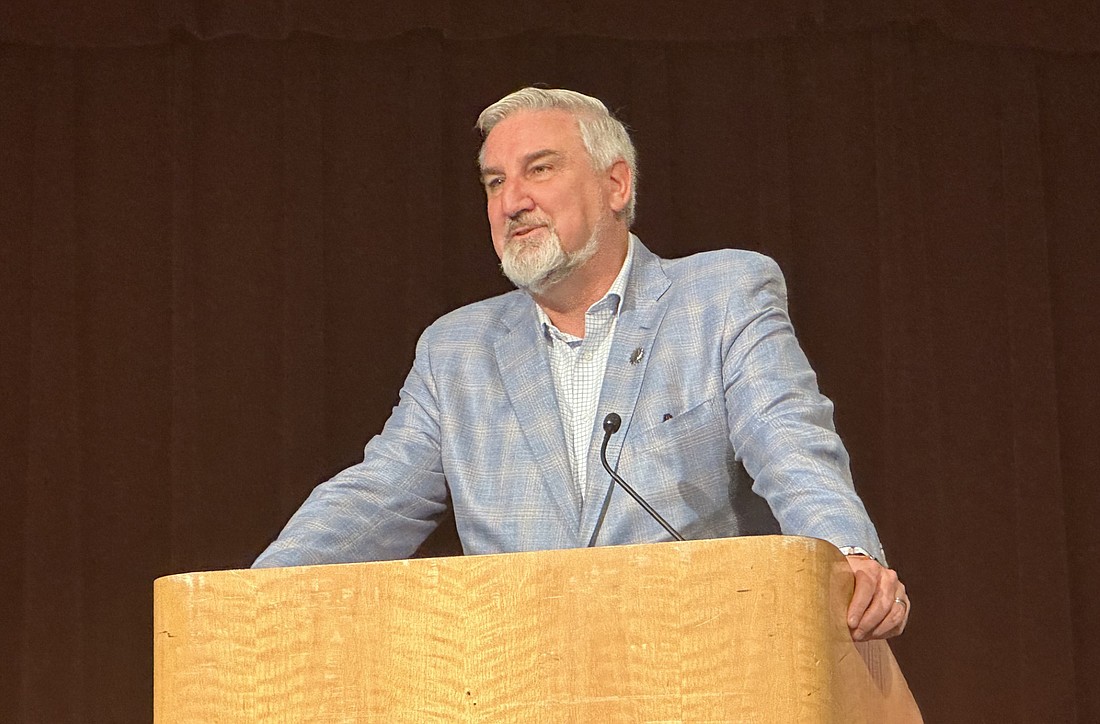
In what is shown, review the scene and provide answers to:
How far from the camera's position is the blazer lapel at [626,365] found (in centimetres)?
209

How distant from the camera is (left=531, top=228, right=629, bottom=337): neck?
A: 7.66ft

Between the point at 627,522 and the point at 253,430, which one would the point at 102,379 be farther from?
the point at 627,522

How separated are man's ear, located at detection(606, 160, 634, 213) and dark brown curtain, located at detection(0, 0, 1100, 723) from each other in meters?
1.28

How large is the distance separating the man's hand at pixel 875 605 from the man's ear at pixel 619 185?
1.11 m

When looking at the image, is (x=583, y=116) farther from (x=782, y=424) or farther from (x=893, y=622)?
(x=893, y=622)

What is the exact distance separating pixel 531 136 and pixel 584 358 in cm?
37

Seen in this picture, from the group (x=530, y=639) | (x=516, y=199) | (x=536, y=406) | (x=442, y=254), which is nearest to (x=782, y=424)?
(x=536, y=406)

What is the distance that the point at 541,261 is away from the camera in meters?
2.29

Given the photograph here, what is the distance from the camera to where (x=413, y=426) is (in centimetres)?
229

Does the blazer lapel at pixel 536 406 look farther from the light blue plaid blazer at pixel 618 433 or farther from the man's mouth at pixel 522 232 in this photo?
the man's mouth at pixel 522 232

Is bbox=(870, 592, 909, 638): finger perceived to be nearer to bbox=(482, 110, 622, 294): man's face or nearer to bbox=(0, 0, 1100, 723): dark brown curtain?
bbox=(482, 110, 622, 294): man's face

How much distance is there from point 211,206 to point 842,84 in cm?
168

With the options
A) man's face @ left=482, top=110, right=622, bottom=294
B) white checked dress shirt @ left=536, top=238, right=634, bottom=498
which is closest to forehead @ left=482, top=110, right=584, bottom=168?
man's face @ left=482, top=110, right=622, bottom=294

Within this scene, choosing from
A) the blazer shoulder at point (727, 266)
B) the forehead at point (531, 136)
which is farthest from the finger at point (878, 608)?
the forehead at point (531, 136)
